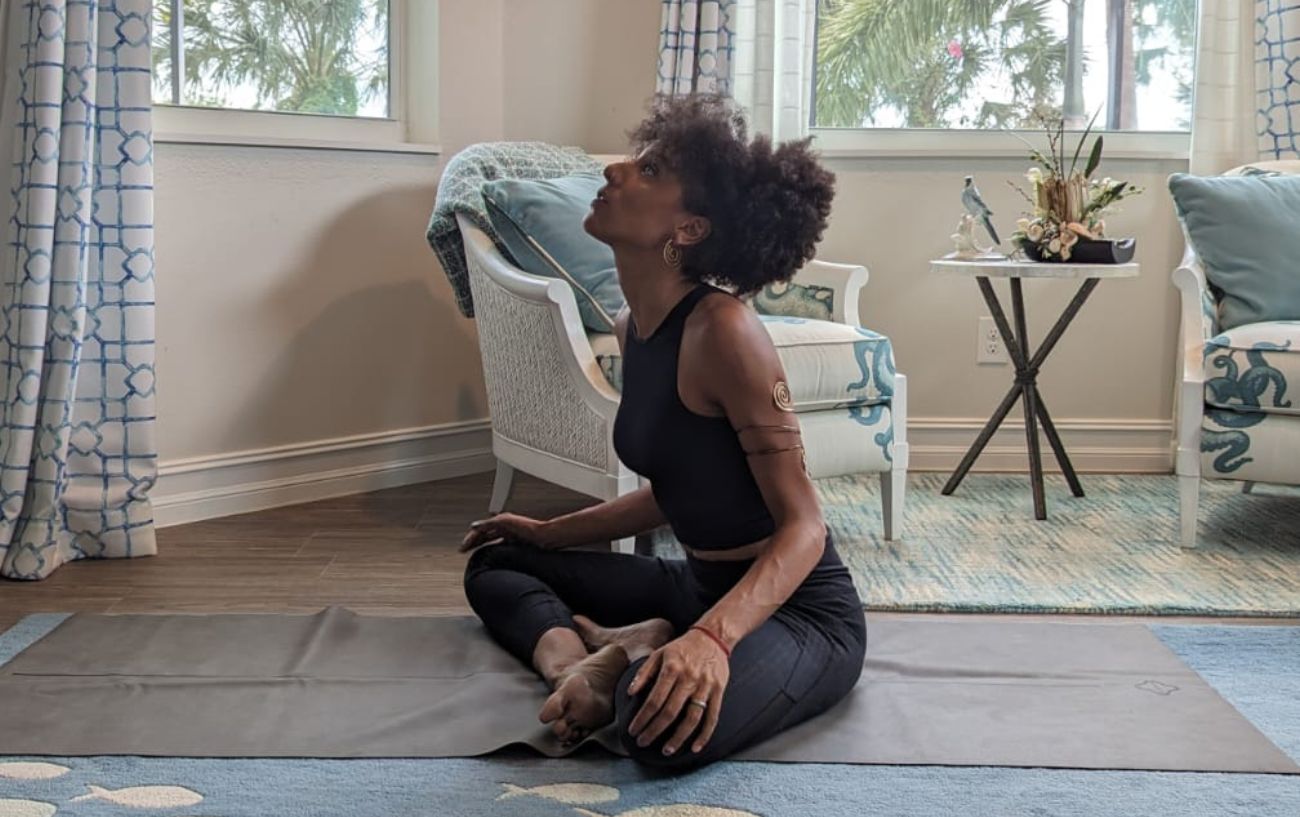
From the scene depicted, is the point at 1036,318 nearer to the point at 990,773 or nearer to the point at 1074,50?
the point at 1074,50

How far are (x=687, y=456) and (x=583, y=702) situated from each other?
37 cm

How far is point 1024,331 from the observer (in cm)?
354

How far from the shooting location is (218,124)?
344 cm

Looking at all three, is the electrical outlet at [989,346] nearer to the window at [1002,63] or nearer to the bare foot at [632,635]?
the window at [1002,63]

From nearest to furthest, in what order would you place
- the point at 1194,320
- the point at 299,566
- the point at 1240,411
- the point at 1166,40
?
the point at 299,566 → the point at 1240,411 → the point at 1194,320 → the point at 1166,40

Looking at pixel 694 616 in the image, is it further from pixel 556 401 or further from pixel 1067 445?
pixel 1067 445

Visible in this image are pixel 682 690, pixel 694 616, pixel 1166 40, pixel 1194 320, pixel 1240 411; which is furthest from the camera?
pixel 1166 40

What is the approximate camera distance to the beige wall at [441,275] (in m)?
3.36

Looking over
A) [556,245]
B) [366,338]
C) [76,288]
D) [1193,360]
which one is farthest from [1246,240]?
[76,288]

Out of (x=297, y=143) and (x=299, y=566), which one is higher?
(x=297, y=143)

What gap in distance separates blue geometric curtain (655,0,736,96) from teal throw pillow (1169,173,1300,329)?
1.20 metres

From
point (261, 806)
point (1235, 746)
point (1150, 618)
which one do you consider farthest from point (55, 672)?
point (1150, 618)

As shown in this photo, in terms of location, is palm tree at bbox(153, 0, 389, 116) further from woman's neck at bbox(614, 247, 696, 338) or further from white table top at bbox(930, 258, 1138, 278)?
woman's neck at bbox(614, 247, 696, 338)

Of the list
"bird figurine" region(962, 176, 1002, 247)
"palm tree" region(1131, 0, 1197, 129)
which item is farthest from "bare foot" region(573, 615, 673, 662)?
"palm tree" region(1131, 0, 1197, 129)
